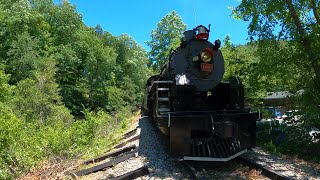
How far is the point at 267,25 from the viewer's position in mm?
9805

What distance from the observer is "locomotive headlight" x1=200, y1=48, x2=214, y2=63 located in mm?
7829

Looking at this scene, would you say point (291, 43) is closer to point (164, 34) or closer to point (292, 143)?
point (292, 143)

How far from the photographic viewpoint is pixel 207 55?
797 centimetres

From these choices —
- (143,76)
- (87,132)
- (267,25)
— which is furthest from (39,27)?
(267,25)

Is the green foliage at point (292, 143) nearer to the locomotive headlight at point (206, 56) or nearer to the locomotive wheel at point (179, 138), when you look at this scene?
the locomotive headlight at point (206, 56)

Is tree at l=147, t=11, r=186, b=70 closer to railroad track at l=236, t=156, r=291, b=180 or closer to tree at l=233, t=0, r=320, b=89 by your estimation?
tree at l=233, t=0, r=320, b=89

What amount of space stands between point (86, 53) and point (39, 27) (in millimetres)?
7852

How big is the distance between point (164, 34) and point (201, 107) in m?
39.7

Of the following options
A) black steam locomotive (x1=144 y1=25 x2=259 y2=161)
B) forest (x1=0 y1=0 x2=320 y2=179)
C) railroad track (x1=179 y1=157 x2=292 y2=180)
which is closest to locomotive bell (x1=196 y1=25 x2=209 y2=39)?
black steam locomotive (x1=144 y1=25 x2=259 y2=161)

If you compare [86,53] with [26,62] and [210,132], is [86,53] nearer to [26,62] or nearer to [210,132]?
[26,62]

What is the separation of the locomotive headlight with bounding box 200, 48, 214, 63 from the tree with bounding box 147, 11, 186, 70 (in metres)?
38.0

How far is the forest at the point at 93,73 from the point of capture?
342 inches

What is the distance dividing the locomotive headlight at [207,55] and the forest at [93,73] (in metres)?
2.30

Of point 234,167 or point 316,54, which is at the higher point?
point 316,54
